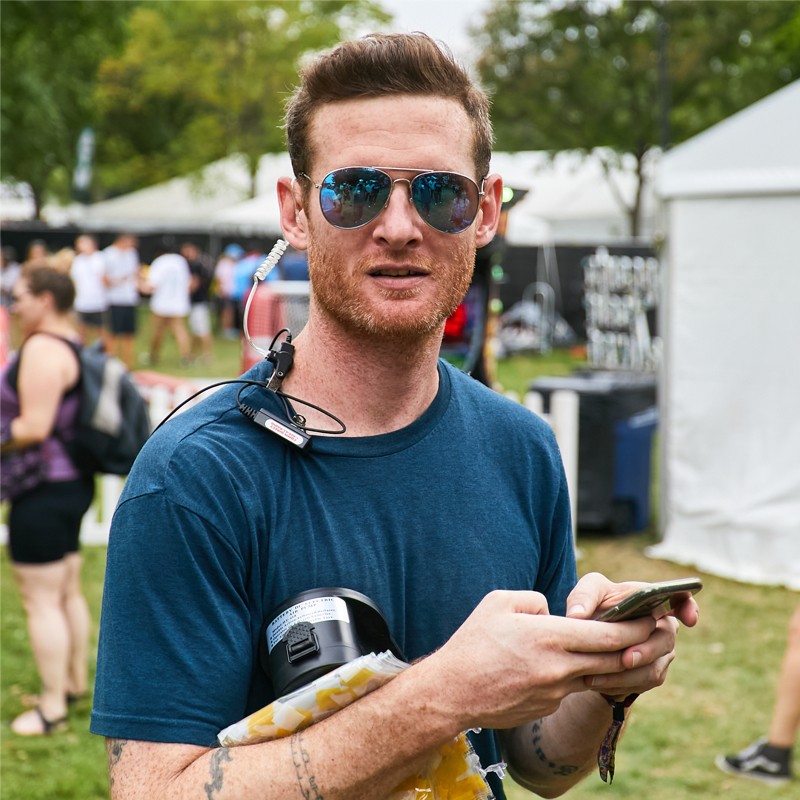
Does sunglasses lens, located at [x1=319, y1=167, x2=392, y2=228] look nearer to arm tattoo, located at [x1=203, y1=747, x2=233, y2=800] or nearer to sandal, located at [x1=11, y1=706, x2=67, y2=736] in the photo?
arm tattoo, located at [x1=203, y1=747, x2=233, y2=800]

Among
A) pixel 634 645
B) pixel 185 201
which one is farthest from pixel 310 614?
pixel 185 201

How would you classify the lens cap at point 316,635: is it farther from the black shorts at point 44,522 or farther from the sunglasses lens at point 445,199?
the black shorts at point 44,522

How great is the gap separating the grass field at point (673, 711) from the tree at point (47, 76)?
37.1 feet

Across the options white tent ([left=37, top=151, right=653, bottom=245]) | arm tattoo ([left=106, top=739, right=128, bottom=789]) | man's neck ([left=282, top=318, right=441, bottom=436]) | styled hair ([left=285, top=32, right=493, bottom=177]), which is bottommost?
arm tattoo ([left=106, top=739, right=128, bottom=789])

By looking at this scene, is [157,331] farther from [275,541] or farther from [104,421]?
[275,541]

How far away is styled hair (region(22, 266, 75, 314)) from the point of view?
16.9 ft

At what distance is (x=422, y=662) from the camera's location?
1.45m

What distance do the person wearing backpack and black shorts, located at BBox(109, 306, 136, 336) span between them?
11387 millimetres

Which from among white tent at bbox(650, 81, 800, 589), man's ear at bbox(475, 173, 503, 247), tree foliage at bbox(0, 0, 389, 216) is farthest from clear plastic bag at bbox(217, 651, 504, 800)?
tree foliage at bbox(0, 0, 389, 216)

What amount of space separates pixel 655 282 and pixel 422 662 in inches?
647

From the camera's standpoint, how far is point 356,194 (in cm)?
174

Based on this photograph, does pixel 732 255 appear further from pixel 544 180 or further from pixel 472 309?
pixel 544 180

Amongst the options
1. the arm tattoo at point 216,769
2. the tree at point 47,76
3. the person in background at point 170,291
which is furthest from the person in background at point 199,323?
the arm tattoo at point 216,769

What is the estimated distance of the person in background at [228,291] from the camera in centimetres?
2244
